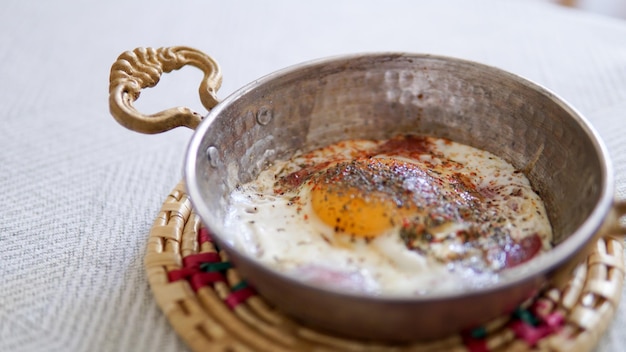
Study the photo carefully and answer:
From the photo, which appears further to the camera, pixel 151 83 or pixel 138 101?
pixel 138 101

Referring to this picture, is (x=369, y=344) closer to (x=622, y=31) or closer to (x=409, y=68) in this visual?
(x=409, y=68)

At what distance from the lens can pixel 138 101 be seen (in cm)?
179

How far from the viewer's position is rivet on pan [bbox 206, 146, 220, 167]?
3.69ft

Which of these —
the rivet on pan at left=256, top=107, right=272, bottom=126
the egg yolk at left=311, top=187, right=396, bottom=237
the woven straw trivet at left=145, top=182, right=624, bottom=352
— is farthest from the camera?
the rivet on pan at left=256, top=107, right=272, bottom=126

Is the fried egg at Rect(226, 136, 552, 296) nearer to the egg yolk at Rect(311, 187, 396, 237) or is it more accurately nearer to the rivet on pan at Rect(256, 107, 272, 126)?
the egg yolk at Rect(311, 187, 396, 237)

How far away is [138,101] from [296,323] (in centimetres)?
110

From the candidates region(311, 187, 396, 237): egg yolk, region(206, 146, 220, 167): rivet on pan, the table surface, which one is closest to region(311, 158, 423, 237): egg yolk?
region(311, 187, 396, 237): egg yolk

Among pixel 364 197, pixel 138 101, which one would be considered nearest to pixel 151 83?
pixel 364 197

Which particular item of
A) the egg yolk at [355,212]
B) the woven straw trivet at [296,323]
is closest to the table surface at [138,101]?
the woven straw trivet at [296,323]

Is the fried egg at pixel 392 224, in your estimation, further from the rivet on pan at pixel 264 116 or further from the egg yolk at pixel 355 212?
the rivet on pan at pixel 264 116

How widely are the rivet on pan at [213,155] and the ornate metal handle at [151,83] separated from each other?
0.18 ft

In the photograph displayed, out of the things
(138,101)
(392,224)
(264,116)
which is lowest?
(392,224)

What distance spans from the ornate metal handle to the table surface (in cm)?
29

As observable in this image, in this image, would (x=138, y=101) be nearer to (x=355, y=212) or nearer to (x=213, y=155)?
(x=213, y=155)
